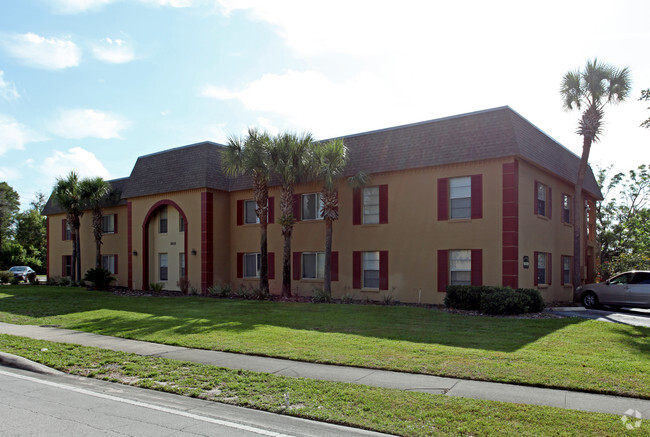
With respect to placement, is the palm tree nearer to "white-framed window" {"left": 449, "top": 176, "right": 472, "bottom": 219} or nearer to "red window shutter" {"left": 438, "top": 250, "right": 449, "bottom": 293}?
"red window shutter" {"left": 438, "top": 250, "right": 449, "bottom": 293}

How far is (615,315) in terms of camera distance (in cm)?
1741

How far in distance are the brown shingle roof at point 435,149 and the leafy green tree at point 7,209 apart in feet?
131

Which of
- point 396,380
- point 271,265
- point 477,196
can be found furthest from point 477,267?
point 396,380

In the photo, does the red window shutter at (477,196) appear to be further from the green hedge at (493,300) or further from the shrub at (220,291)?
the shrub at (220,291)

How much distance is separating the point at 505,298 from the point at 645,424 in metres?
10.3

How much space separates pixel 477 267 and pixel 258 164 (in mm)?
9894

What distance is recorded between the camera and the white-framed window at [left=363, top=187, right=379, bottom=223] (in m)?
22.0

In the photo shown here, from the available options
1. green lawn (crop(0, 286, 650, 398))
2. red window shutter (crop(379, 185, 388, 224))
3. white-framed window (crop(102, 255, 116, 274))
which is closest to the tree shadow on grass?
green lawn (crop(0, 286, 650, 398))

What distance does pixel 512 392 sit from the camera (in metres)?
7.49

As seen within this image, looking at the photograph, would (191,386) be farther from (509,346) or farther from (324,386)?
(509,346)

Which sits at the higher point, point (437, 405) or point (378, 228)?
point (378, 228)

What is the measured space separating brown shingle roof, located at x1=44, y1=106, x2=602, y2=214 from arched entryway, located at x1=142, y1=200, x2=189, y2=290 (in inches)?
65.9

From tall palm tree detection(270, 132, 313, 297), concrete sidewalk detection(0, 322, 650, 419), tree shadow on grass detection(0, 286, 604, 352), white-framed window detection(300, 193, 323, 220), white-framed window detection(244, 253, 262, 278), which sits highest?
tall palm tree detection(270, 132, 313, 297)

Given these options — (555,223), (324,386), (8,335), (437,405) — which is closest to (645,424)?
(437,405)
